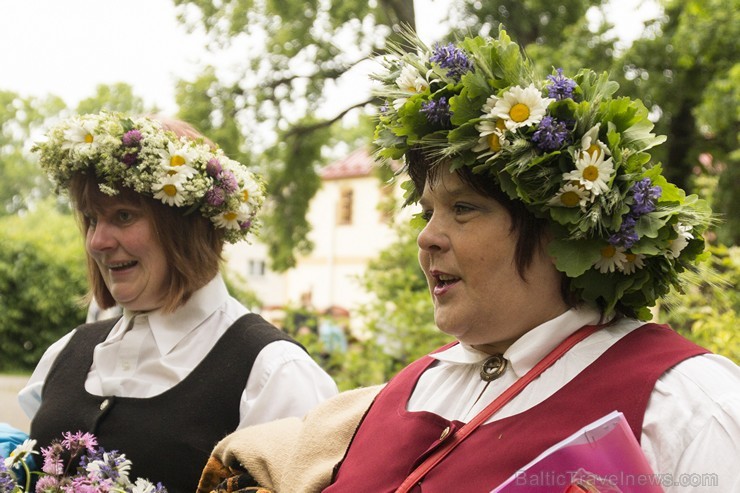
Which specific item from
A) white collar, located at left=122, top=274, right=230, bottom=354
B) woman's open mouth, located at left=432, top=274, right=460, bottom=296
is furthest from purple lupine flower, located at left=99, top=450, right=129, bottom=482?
woman's open mouth, located at left=432, top=274, right=460, bottom=296

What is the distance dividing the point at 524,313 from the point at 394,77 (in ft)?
2.29

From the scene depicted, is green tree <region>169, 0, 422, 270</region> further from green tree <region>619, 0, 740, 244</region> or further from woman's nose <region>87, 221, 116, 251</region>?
woman's nose <region>87, 221, 116, 251</region>

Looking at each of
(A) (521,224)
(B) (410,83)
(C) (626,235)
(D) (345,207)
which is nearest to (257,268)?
A: (D) (345,207)

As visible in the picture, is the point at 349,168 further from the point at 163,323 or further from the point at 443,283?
the point at 443,283

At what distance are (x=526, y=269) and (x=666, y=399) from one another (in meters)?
0.40

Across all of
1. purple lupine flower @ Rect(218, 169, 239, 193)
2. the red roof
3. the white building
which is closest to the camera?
purple lupine flower @ Rect(218, 169, 239, 193)

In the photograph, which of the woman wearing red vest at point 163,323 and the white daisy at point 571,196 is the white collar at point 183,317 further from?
the white daisy at point 571,196

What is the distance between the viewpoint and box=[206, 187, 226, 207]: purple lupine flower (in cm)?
283

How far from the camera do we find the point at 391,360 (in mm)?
6168

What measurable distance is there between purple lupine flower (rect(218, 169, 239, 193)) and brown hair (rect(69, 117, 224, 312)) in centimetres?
14

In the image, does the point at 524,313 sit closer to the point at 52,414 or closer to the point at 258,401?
the point at 258,401

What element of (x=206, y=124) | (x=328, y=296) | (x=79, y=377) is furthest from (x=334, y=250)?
(x=79, y=377)

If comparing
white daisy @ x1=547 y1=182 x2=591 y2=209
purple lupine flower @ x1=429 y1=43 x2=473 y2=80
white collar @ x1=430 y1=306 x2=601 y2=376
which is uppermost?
purple lupine flower @ x1=429 y1=43 x2=473 y2=80

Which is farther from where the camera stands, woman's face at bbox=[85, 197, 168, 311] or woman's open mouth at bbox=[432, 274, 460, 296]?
woman's face at bbox=[85, 197, 168, 311]
